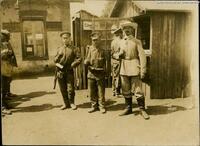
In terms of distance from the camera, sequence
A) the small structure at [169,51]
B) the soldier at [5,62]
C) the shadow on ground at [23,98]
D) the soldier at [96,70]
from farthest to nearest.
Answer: the small structure at [169,51] < the shadow on ground at [23,98] < the soldier at [96,70] < the soldier at [5,62]

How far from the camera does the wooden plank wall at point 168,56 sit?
588cm

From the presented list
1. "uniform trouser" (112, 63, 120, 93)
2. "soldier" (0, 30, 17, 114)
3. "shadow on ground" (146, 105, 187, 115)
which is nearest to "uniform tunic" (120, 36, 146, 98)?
"shadow on ground" (146, 105, 187, 115)

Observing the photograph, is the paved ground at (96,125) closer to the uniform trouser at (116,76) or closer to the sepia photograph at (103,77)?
the sepia photograph at (103,77)

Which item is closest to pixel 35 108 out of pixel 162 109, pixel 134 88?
pixel 134 88

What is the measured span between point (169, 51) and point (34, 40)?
3580 mm

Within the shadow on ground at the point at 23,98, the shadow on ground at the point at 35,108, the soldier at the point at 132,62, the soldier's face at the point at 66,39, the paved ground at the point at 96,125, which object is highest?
the soldier's face at the point at 66,39

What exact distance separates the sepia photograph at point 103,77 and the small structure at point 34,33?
3 centimetres

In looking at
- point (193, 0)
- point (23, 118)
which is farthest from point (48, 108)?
point (193, 0)

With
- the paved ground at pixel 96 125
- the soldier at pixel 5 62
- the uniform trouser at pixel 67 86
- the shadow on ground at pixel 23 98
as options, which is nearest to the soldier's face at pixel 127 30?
the uniform trouser at pixel 67 86

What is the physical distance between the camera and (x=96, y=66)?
5.04 meters

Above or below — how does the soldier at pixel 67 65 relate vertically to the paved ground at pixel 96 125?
above

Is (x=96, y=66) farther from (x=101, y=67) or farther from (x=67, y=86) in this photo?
(x=67, y=86)

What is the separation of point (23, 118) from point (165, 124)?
2341 mm

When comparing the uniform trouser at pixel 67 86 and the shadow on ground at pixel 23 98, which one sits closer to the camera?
the uniform trouser at pixel 67 86
